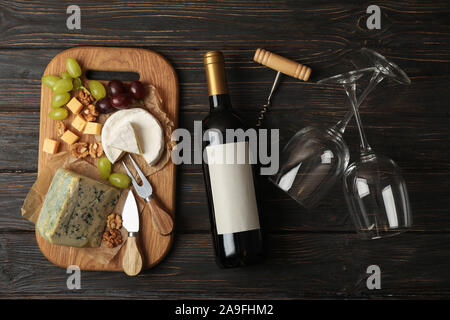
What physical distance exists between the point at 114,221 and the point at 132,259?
3.7 inches

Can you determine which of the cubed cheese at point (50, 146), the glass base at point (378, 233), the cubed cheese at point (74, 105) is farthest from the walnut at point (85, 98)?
the glass base at point (378, 233)

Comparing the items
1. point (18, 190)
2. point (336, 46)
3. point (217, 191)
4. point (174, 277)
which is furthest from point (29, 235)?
point (336, 46)

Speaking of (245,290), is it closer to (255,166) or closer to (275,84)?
(255,166)

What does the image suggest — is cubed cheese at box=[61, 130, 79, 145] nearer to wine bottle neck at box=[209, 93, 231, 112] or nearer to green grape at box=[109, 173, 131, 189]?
green grape at box=[109, 173, 131, 189]

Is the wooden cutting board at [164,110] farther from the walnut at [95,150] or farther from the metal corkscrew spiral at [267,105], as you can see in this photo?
the metal corkscrew spiral at [267,105]

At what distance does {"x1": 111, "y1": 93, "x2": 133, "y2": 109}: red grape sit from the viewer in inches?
32.4

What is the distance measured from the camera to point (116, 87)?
0.83 metres

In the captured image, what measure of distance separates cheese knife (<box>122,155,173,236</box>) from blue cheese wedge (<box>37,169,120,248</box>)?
2.2 inches

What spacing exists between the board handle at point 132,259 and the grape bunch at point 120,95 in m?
0.30

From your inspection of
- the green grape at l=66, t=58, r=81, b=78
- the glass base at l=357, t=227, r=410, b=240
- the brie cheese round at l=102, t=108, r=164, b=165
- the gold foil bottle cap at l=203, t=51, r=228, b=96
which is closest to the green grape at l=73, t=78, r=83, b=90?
the green grape at l=66, t=58, r=81, b=78

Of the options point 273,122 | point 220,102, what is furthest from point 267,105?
point 220,102

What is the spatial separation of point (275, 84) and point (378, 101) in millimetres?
246

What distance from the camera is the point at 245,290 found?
859mm

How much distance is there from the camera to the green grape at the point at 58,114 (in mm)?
848
